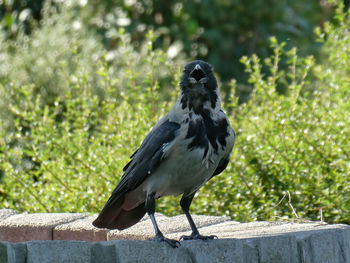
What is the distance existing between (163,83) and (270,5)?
2356mm

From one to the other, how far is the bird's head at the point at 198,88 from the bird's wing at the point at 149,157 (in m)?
0.13

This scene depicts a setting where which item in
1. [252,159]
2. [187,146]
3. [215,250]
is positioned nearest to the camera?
[215,250]

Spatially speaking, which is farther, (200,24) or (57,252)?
(200,24)

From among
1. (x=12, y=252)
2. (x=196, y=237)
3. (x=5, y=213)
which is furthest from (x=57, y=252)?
(x=5, y=213)

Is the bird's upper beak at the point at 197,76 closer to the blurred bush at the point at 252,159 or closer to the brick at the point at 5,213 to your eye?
the blurred bush at the point at 252,159

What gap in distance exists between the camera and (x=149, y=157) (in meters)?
3.35

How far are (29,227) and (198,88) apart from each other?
1.29 metres

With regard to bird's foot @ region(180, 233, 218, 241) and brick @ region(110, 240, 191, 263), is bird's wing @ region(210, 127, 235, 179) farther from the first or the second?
brick @ region(110, 240, 191, 263)

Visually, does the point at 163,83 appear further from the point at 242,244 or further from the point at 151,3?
the point at 242,244

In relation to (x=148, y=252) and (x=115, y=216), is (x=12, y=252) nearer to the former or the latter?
(x=148, y=252)

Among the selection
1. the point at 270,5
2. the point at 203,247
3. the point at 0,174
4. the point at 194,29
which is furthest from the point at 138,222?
the point at 270,5

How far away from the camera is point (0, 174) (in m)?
6.92

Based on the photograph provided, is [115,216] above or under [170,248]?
above

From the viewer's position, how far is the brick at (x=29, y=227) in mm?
3816
